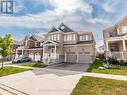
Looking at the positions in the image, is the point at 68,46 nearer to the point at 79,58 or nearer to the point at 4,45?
the point at 79,58

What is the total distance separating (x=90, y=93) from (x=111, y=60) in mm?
12154

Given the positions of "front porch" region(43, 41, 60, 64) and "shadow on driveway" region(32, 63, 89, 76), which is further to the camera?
"front porch" region(43, 41, 60, 64)

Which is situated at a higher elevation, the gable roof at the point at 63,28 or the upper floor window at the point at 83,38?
the gable roof at the point at 63,28

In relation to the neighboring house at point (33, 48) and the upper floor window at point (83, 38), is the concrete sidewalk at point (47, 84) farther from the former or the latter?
the neighboring house at point (33, 48)

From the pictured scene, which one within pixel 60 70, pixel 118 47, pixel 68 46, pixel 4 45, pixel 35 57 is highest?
pixel 68 46

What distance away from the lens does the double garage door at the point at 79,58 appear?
2462 centimetres

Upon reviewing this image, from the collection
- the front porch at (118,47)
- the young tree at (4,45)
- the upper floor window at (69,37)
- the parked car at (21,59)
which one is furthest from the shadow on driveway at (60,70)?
the parked car at (21,59)

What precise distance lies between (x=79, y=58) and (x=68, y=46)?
159 inches

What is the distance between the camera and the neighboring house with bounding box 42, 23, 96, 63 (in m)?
24.7

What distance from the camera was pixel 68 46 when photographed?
27.2m

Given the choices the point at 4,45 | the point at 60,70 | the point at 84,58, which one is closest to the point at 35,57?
the point at 4,45

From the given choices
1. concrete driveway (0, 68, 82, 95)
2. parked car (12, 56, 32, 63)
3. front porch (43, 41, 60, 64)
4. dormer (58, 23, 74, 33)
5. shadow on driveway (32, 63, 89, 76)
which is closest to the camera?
concrete driveway (0, 68, 82, 95)

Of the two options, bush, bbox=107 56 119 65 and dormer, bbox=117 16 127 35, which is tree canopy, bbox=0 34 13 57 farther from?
dormer, bbox=117 16 127 35

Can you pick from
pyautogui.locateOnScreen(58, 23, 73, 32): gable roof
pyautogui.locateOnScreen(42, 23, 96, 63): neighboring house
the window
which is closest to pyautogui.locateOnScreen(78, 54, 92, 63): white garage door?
pyautogui.locateOnScreen(42, 23, 96, 63): neighboring house
